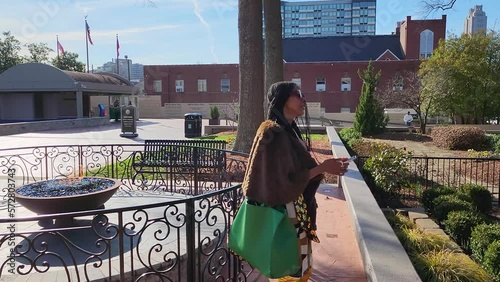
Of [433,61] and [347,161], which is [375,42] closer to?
[433,61]

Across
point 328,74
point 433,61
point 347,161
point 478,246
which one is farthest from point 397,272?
point 328,74

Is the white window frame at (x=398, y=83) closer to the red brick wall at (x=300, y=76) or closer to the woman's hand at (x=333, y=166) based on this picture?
the red brick wall at (x=300, y=76)

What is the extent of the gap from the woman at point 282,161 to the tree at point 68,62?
58.4 m

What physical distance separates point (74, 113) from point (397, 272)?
115 feet

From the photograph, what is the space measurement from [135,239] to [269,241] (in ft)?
8.93

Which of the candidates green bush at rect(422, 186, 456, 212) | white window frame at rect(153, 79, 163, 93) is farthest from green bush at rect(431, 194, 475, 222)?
white window frame at rect(153, 79, 163, 93)

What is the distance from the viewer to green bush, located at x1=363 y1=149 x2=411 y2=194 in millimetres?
8352

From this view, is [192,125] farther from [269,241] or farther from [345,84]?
[345,84]

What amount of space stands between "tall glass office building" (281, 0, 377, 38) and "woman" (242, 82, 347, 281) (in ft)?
266

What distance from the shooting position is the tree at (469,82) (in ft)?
83.1

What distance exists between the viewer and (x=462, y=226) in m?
5.77

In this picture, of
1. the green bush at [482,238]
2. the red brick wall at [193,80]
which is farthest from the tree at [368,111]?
the red brick wall at [193,80]

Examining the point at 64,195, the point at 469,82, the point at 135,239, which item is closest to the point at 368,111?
the point at 469,82

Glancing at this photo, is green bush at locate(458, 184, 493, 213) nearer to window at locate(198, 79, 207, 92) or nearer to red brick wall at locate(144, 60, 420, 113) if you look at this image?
red brick wall at locate(144, 60, 420, 113)
